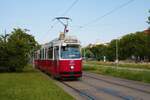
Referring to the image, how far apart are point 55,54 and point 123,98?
14.4m

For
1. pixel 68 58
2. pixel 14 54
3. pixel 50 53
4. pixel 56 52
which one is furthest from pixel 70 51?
pixel 14 54

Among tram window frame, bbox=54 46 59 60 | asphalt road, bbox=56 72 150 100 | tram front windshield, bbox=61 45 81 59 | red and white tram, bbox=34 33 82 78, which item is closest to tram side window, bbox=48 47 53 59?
tram window frame, bbox=54 46 59 60

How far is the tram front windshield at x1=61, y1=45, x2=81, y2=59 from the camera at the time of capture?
30406 mm

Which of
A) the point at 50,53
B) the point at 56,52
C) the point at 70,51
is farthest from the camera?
the point at 50,53

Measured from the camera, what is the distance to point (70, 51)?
1201 inches

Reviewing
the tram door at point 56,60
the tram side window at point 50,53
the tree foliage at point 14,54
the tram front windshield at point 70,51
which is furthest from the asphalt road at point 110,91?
the tree foliage at point 14,54

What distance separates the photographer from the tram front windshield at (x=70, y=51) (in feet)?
99.8

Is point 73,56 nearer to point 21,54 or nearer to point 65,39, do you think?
point 65,39

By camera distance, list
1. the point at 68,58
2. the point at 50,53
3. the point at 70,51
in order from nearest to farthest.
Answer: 1. the point at 68,58
2. the point at 70,51
3. the point at 50,53

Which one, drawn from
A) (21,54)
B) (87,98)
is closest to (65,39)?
(87,98)

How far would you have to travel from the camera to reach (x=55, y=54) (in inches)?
1252

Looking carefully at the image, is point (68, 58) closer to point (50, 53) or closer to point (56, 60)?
point (56, 60)

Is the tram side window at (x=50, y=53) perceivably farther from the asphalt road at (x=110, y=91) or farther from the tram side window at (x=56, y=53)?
the asphalt road at (x=110, y=91)

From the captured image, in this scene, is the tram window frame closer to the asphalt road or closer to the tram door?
the tram door
